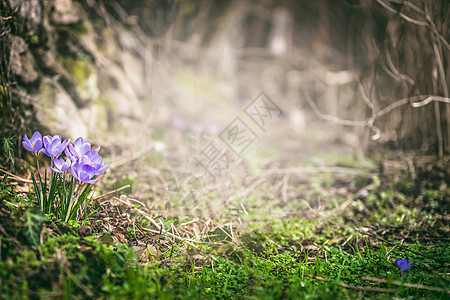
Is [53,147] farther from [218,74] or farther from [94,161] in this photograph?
[218,74]

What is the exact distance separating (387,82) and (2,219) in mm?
4370

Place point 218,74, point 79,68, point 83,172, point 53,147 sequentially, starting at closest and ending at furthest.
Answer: point 83,172, point 53,147, point 79,68, point 218,74

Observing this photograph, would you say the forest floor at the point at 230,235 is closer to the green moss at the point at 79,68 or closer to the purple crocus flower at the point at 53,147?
the purple crocus flower at the point at 53,147

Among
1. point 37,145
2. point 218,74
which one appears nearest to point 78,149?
point 37,145

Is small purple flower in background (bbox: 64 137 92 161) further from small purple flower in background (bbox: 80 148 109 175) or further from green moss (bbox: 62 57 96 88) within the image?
green moss (bbox: 62 57 96 88)

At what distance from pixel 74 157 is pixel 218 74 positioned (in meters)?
4.59

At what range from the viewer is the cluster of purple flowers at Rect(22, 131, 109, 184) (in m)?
1.40

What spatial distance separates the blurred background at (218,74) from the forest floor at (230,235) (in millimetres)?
375

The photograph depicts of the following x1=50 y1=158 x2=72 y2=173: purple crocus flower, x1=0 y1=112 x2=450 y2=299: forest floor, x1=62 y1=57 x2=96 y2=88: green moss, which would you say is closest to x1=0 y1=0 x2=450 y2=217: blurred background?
x1=62 y1=57 x2=96 y2=88: green moss

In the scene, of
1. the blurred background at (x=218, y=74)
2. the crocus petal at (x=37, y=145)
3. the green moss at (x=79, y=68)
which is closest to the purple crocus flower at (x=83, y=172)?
the crocus petal at (x=37, y=145)

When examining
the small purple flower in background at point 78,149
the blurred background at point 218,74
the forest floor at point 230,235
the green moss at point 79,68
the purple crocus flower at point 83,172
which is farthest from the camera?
the green moss at point 79,68

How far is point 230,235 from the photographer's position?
6.26 ft

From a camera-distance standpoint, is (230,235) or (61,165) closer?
(61,165)

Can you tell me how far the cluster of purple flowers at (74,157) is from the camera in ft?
4.60
